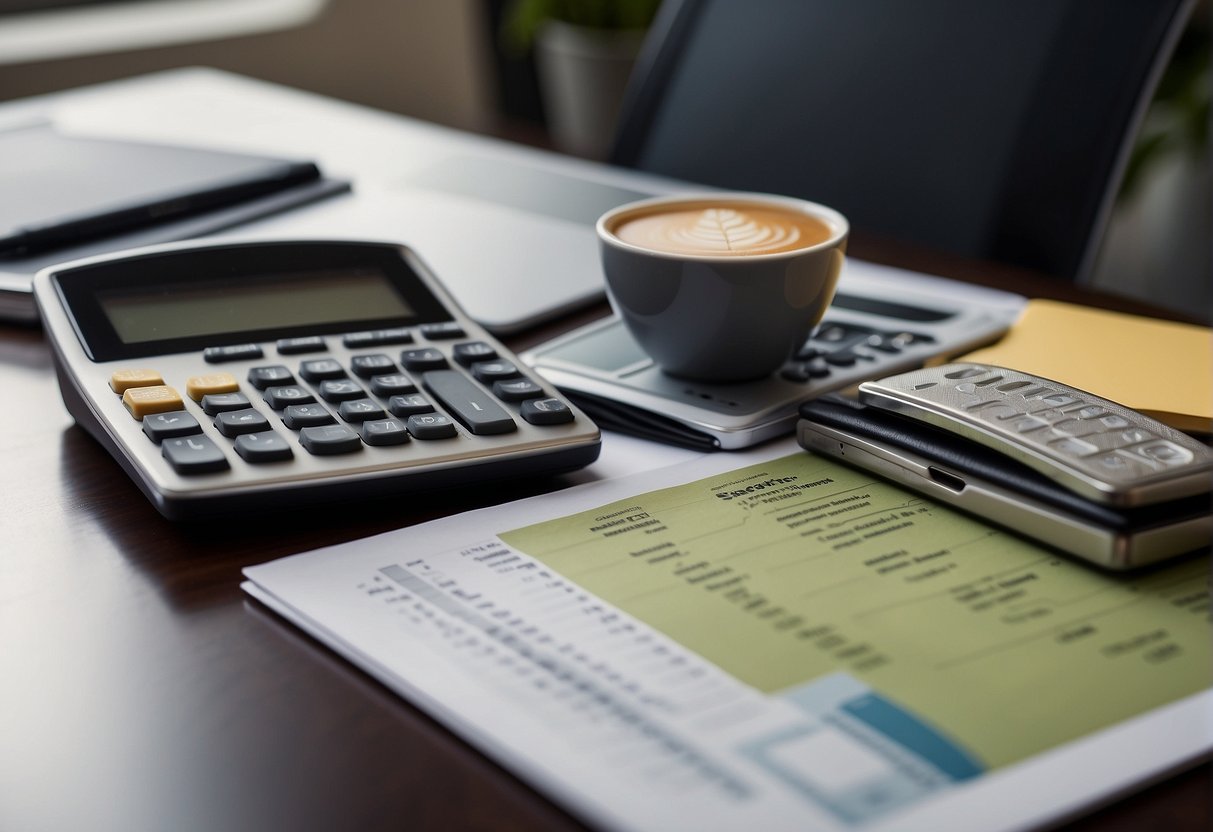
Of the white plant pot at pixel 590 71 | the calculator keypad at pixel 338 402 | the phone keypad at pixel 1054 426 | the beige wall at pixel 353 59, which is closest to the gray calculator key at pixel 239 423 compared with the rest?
the calculator keypad at pixel 338 402

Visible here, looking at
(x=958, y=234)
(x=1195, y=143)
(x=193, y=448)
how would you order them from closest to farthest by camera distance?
1. (x=193, y=448)
2. (x=958, y=234)
3. (x=1195, y=143)

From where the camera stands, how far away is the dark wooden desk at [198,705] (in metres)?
0.32

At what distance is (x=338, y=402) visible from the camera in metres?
0.50

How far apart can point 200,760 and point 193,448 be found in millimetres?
143

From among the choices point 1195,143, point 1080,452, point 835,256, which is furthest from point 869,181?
point 1195,143

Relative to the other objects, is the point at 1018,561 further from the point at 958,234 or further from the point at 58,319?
the point at 958,234

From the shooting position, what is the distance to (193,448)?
0.45 m

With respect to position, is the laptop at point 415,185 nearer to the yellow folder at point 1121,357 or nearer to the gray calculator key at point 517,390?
the gray calculator key at point 517,390

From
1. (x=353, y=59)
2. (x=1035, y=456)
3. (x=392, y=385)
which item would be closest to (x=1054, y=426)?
(x=1035, y=456)

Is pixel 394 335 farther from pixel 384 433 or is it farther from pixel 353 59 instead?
pixel 353 59

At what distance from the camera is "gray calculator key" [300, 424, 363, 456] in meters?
0.46

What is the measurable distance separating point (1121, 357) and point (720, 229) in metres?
0.18

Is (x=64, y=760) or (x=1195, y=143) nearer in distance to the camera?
(x=64, y=760)

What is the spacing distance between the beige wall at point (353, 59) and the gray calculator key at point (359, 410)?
1.38 m
